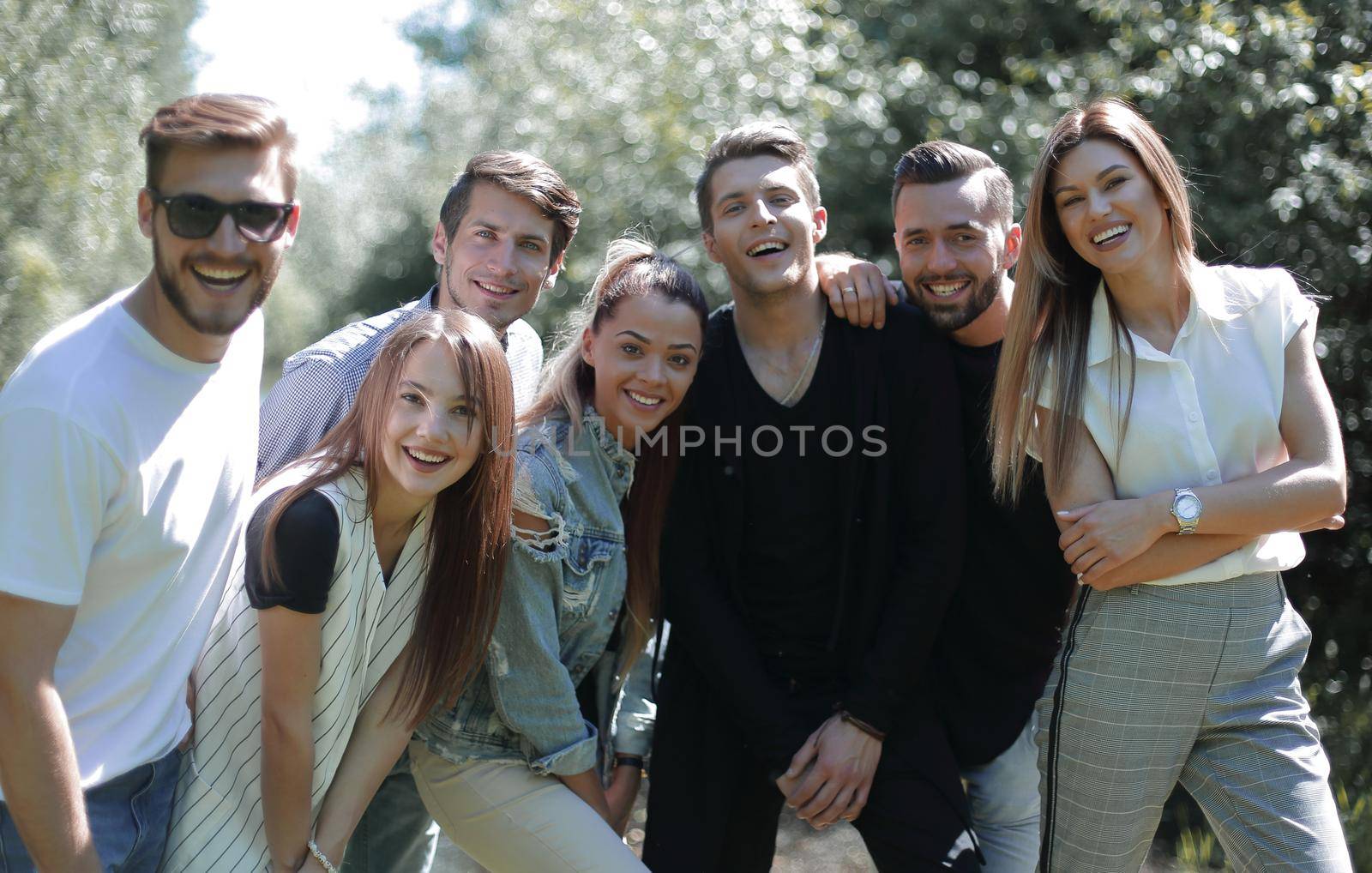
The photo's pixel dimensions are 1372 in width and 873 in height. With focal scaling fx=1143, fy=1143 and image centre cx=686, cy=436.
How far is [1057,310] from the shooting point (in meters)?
2.79

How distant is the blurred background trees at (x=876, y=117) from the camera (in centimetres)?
547

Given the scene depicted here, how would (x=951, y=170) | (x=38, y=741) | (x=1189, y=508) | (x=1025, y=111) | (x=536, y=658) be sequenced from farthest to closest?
(x=1025, y=111)
(x=951, y=170)
(x=536, y=658)
(x=1189, y=508)
(x=38, y=741)

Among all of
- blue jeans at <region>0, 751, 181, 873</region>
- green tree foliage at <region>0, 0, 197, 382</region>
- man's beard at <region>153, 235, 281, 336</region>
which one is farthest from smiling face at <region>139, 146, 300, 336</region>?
green tree foliage at <region>0, 0, 197, 382</region>

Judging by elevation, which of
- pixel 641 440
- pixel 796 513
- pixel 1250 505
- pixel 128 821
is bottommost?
pixel 128 821

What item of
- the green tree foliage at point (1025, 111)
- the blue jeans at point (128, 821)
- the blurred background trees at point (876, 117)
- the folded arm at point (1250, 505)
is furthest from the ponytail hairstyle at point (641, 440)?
the blurred background trees at point (876, 117)

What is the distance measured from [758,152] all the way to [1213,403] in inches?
54.9

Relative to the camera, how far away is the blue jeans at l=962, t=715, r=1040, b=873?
3.16 metres

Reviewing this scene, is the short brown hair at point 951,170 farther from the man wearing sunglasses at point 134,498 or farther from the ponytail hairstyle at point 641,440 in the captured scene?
the man wearing sunglasses at point 134,498

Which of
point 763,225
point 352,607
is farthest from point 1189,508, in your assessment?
point 352,607

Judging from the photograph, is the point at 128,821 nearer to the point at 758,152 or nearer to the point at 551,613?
the point at 551,613

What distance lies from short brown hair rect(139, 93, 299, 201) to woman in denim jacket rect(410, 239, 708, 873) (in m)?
0.99

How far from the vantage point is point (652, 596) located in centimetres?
312

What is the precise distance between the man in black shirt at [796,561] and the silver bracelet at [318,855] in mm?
904

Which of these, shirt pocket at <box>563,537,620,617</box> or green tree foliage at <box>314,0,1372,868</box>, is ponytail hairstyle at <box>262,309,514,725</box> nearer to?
shirt pocket at <box>563,537,620,617</box>
